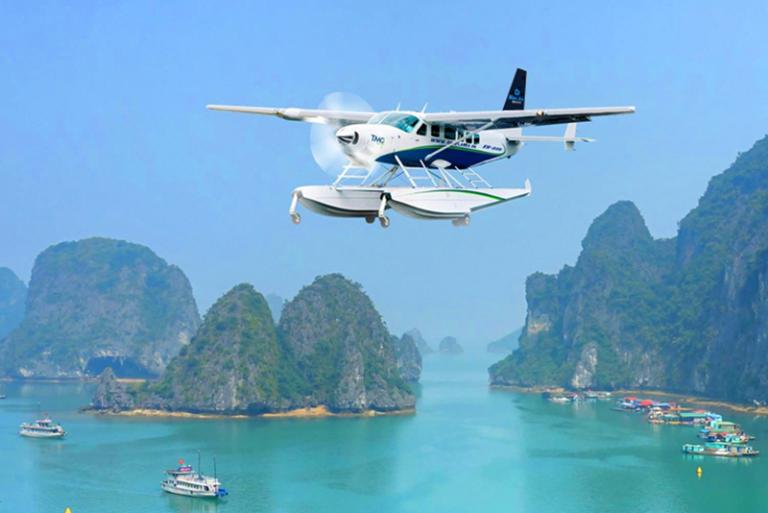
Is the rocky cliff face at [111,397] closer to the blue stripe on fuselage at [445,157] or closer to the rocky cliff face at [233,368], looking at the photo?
the rocky cliff face at [233,368]

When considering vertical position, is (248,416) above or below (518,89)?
below

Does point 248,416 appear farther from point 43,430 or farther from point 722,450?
point 722,450

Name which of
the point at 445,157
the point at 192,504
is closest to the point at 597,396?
the point at 192,504

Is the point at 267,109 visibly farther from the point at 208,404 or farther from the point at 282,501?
the point at 208,404

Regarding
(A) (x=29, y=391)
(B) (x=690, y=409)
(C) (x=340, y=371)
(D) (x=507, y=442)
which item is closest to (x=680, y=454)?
(D) (x=507, y=442)

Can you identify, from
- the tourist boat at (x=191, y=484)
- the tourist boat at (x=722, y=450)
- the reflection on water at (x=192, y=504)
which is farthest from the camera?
the tourist boat at (x=722, y=450)

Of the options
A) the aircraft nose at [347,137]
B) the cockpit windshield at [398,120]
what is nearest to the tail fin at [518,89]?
the cockpit windshield at [398,120]

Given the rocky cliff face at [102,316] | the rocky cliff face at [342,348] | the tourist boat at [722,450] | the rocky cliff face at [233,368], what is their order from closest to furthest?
the tourist boat at [722,450], the rocky cliff face at [233,368], the rocky cliff face at [342,348], the rocky cliff face at [102,316]
